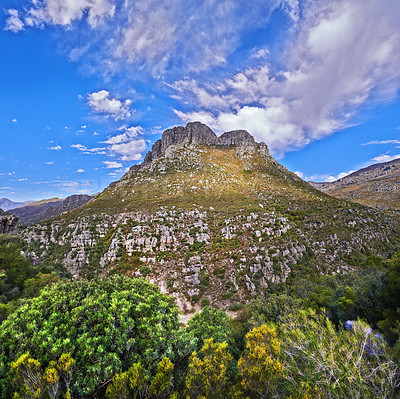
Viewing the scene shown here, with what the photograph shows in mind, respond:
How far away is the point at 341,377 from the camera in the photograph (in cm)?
668

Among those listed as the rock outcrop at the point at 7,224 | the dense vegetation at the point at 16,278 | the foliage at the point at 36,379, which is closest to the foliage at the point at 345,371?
the foliage at the point at 36,379

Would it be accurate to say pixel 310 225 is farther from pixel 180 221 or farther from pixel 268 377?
pixel 268 377

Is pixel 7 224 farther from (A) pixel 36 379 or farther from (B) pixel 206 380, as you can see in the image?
(B) pixel 206 380

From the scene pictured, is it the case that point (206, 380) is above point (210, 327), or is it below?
above

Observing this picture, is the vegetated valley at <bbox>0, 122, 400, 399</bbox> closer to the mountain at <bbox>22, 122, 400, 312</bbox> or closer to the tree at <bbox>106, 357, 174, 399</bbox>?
the tree at <bbox>106, 357, 174, 399</bbox>

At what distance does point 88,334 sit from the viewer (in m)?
7.04

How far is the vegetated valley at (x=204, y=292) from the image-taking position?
658 centimetres

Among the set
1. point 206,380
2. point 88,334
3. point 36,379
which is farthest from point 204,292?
point 36,379

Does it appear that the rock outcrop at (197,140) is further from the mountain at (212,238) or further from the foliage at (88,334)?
the foliage at (88,334)

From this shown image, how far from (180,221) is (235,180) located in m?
42.3

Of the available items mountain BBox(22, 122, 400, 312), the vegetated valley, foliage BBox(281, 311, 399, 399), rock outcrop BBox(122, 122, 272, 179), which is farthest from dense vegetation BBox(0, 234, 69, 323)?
rock outcrop BBox(122, 122, 272, 179)

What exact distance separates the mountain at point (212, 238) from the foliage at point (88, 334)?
27.6 metres

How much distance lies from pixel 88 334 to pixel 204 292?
104ft

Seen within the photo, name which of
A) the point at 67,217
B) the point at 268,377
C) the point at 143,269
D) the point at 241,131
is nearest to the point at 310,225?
the point at 143,269
